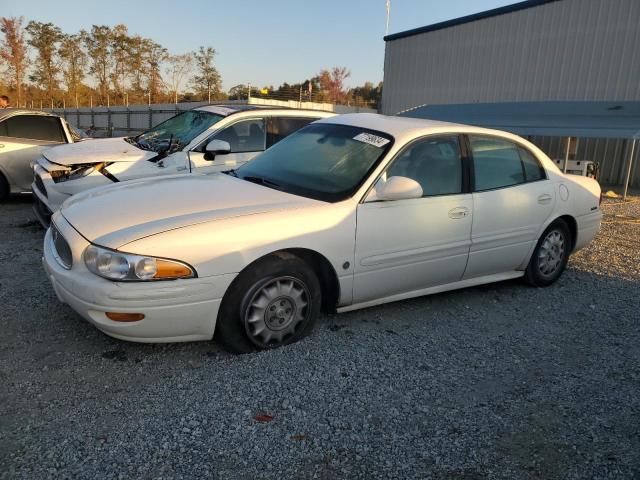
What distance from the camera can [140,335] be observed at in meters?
3.00

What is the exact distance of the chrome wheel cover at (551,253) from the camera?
4957mm

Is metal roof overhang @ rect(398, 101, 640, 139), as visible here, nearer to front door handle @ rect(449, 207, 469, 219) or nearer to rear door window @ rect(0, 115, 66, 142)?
front door handle @ rect(449, 207, 469, 219)

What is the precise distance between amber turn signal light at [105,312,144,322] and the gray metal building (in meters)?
15.1

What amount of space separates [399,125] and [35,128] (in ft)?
21.6

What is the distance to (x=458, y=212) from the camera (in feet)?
13.4

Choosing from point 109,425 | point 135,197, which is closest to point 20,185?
point 135,197

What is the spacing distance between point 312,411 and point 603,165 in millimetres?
15535

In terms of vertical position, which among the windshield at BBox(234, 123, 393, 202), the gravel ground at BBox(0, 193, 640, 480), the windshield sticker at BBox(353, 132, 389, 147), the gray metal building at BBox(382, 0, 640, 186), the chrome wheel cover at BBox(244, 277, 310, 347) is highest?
the gray metal building at BBox(382, 0, 640, 186)

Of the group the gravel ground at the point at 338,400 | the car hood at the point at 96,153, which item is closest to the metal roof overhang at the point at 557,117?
the gravel ground at the point at 338,400

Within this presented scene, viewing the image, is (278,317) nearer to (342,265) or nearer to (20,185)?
(342,265)

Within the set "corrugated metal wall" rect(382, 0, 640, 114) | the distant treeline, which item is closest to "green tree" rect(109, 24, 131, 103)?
the distant treeline

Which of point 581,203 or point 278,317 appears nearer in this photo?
point 278,317

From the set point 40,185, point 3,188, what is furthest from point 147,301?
point 3,188

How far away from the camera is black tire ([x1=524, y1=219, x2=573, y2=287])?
4.92 meters
